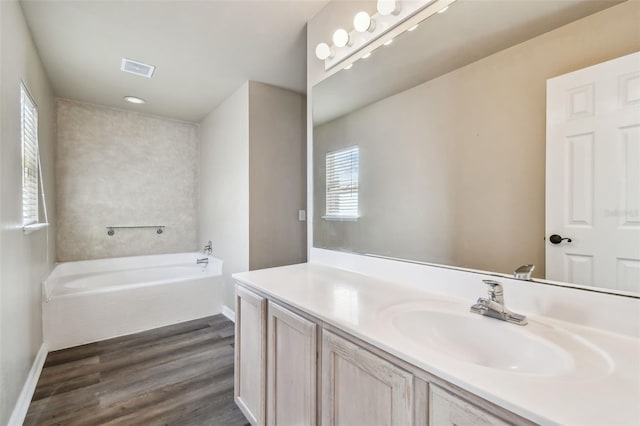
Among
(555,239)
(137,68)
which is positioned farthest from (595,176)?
(137,68)

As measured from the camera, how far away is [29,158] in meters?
2.20

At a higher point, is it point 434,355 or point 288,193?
point 288,193

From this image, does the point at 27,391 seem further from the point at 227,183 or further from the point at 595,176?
the point at 595,176

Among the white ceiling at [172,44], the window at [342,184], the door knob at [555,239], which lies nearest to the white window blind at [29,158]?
the white ceiling at [172,44]

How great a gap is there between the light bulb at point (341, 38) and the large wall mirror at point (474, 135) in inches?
5.4

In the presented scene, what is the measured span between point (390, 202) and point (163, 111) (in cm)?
350

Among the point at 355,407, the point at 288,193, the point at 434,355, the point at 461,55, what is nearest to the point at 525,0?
the point at 461,55

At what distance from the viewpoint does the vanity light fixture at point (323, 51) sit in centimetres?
181

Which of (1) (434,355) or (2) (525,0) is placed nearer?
(1) (434,355)

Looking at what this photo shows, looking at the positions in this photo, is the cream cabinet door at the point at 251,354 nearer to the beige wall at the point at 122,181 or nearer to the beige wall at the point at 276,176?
the beige wall at the point at 276,176

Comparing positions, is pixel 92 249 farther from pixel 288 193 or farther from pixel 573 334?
pixel 573 334

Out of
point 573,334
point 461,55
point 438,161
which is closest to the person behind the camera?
point 573,334

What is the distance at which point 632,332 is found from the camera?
2.68ft

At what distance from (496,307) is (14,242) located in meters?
2.52
